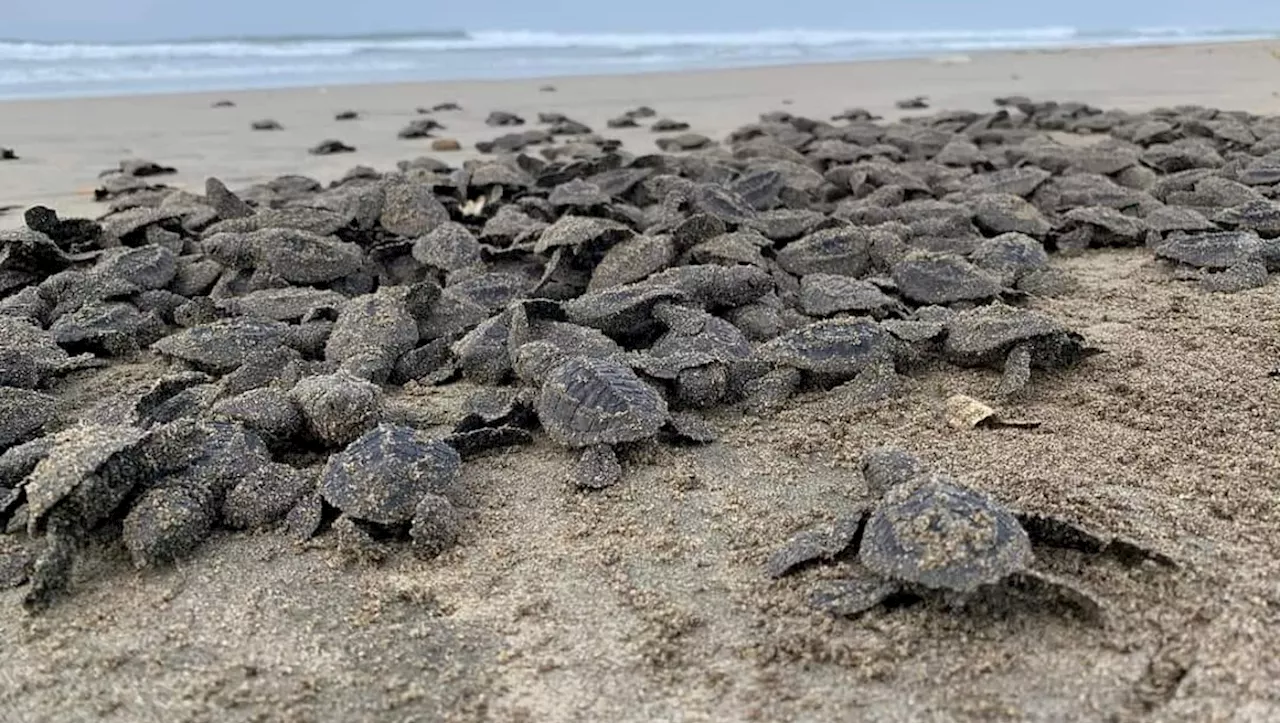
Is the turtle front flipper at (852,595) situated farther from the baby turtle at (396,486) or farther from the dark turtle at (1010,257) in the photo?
the dark turtle at (1010,257)

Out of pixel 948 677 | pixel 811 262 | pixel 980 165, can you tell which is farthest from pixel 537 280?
pixel 980 165

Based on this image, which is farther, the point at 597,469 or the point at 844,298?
the point at 844,298

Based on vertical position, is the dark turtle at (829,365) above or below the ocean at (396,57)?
below

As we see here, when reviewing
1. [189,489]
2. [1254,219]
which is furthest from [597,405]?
[1254,219]

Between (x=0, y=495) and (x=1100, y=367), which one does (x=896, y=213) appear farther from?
(x=0, y=495)

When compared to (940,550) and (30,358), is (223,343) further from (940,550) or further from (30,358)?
(940,550)


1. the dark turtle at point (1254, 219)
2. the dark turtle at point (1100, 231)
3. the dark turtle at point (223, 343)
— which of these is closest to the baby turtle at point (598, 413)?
the dark turtle at point (223, 343)
